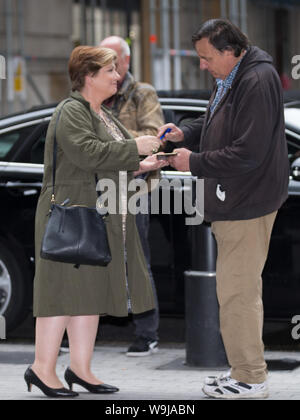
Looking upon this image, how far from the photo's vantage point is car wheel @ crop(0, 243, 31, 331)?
742cm

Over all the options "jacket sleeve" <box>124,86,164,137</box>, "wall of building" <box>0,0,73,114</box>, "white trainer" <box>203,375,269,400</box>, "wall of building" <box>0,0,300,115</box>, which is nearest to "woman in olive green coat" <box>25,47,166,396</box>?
"white trainer" <box>203,375,269,400</box>

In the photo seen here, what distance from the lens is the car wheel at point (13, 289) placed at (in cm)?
742

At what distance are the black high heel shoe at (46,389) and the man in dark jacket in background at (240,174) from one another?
2.34ft

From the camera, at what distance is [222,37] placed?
5305 mm

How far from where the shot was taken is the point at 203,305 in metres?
6.45

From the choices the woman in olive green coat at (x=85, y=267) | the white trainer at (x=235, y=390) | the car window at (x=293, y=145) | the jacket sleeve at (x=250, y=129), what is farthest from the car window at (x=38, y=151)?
the white trainer at (x=235, y=390)

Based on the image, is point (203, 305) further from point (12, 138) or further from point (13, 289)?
point (12, 138)

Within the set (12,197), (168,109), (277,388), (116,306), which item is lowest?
(277,388)

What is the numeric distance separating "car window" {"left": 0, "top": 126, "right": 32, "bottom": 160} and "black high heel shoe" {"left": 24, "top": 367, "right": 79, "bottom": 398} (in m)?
2.33

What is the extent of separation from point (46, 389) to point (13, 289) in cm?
197

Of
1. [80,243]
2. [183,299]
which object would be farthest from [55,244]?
[183,299]

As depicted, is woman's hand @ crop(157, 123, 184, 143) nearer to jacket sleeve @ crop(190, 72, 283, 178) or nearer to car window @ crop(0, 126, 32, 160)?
jacket sleeve @ crop(190, 72, 283, 178)
